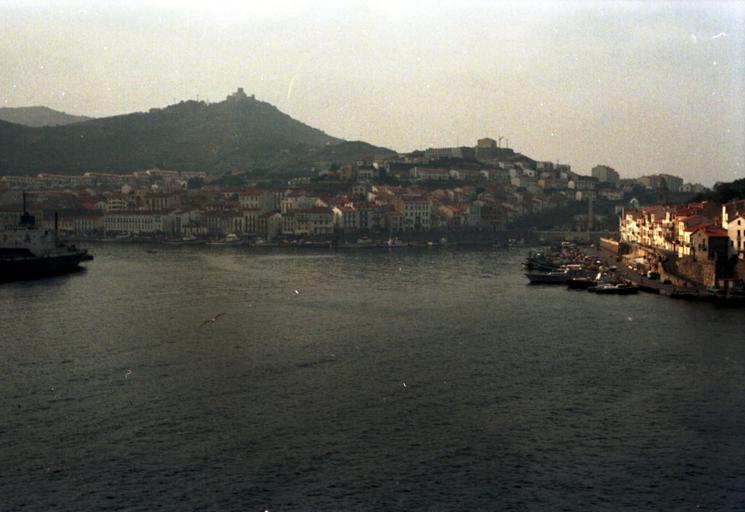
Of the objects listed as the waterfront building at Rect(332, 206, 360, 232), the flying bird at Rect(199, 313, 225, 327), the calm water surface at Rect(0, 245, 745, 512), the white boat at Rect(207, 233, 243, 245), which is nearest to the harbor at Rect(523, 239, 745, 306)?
the calm water surface at Rect(0, 245, 745, 512)

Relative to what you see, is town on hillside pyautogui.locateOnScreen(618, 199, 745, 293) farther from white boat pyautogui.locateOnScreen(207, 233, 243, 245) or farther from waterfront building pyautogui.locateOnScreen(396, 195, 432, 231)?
white boat pyautogui.locateOnScreen(207, 233, 243, 245)

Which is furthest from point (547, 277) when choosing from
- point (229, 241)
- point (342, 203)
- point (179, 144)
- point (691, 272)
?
point (179, 144)

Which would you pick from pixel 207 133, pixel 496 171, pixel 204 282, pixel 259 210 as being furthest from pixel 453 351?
pixel 207 133

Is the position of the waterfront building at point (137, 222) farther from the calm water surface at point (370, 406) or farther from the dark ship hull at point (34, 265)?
the calm water surface at point (370, 406)

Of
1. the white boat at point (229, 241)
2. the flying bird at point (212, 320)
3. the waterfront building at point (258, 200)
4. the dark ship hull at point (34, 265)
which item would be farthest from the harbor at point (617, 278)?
the waterfront building at point (258, 200)

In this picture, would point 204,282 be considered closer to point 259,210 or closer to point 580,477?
point 580,477
